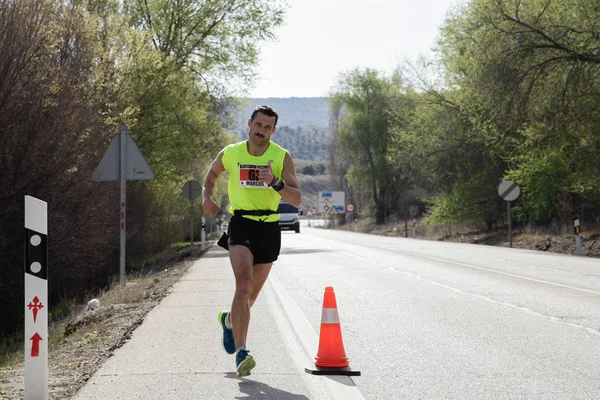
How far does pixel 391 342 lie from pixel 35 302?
4.15 m

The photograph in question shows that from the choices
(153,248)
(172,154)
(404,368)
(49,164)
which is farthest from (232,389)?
(153,248)

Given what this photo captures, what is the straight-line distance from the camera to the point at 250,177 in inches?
299

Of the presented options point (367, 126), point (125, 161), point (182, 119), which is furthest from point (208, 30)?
point (367, 126)

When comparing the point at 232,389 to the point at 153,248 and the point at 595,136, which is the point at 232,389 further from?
the point at 153,248

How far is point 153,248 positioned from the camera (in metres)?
38.2

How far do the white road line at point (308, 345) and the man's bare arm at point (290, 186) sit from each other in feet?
4.61

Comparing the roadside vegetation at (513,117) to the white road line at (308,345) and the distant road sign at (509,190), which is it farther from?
the white road line at (308,345)

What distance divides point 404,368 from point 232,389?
1673 millimetres

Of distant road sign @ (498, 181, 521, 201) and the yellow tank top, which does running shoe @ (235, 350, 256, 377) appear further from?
distant road sign @ (498, 181, 521, 201)

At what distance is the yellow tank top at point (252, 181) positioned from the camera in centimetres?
760

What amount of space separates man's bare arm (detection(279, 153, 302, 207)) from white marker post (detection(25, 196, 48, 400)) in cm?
198

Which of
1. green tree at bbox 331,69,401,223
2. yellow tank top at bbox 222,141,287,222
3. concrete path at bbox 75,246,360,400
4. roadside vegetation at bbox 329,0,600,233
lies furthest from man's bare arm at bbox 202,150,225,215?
green tree at bbox 331,69,401,223

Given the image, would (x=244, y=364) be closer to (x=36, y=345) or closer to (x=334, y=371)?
(x=334, y=371)

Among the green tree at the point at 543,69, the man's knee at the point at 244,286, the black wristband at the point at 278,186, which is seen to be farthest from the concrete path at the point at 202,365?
the green tree at the point at 543,69
